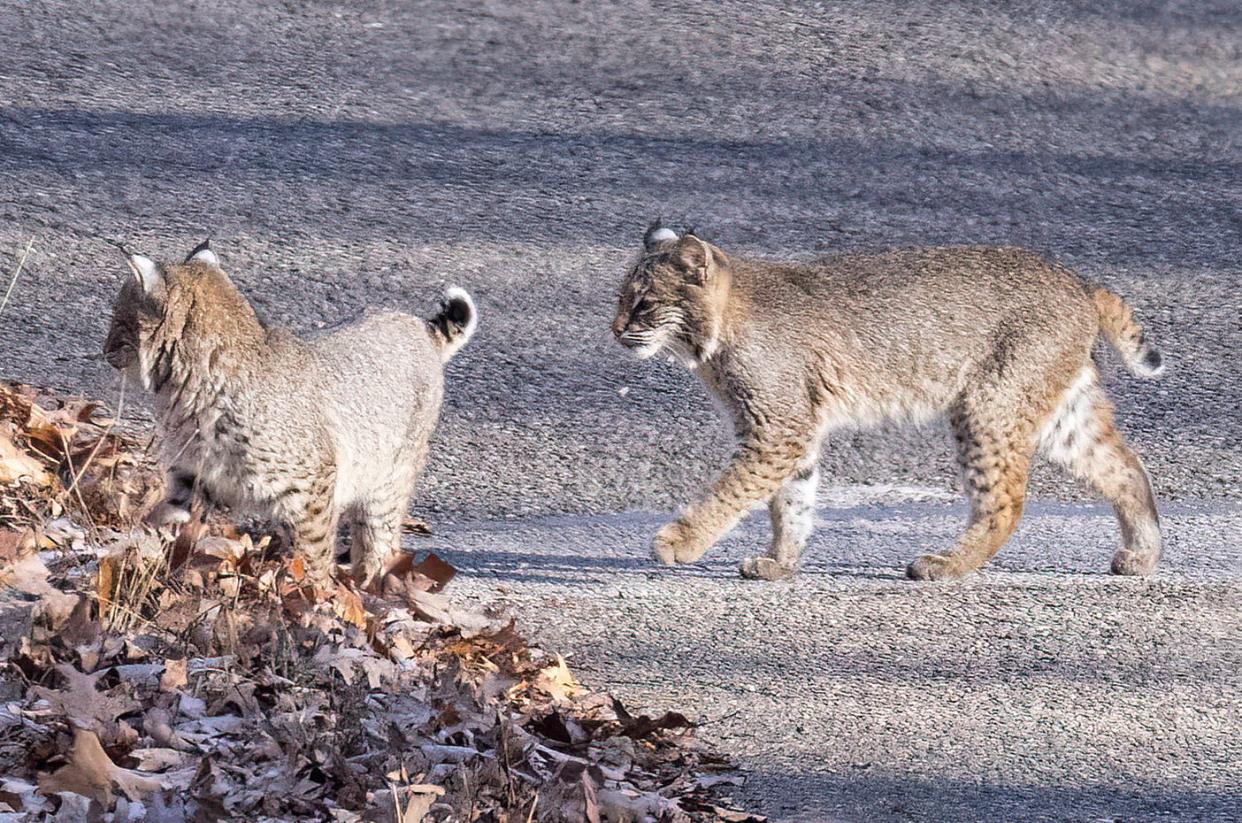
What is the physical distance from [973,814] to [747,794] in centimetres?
54

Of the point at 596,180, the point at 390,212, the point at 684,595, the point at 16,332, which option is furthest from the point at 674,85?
the point at 684,595

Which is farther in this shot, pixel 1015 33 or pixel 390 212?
pixel 1015 33

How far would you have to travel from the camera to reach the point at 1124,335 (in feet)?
21.4

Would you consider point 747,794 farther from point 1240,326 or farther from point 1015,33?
point 1015,33

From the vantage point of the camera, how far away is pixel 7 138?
10180mm

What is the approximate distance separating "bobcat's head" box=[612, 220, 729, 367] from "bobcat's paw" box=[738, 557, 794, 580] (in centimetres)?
83

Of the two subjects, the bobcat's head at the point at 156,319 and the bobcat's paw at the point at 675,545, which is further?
the bobcat's paw at the point at 675,545

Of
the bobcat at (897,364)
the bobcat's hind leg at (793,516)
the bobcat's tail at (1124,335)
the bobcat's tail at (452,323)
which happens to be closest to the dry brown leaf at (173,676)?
the bobcat's tail at (452,323)

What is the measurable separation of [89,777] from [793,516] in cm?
330

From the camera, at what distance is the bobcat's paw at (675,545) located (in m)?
5.82

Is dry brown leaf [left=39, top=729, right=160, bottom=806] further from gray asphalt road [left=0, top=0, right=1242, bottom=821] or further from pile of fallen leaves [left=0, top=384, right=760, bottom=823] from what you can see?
gray asphalt road [left=0, top=0, right=1242, bottom=821]

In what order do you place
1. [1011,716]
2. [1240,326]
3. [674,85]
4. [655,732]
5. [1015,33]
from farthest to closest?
1. [1015,33]
2. [674,85]
3. [1240,326]
4. [1011,716]
5. [655,732]

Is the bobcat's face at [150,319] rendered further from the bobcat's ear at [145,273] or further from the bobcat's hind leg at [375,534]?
the bobcat's hind leg at [375,534]

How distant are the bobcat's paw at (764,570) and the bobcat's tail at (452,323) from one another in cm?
133
